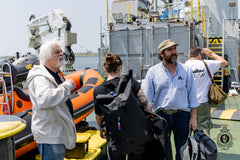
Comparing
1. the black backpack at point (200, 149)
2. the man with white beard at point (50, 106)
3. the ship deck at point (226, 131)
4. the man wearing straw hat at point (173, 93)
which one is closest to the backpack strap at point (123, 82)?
the man with white beard at point (50, 106)

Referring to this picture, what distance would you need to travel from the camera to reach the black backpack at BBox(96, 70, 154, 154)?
6.54 ft

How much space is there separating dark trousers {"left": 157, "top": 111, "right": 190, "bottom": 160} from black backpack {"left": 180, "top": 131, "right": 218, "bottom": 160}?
0.66 ft

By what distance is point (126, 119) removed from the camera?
6.55 feet

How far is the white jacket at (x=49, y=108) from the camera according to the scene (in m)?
1.84

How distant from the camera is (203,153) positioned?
233 cm

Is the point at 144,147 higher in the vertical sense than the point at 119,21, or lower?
lower

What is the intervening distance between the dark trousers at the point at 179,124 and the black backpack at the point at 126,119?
679 millimetres

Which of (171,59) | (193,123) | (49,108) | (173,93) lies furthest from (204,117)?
(49,108)

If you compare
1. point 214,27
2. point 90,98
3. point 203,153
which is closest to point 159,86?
point 203,153

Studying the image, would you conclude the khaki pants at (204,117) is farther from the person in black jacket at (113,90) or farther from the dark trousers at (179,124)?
the person in black jacket at (113,90)

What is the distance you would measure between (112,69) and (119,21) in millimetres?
7540

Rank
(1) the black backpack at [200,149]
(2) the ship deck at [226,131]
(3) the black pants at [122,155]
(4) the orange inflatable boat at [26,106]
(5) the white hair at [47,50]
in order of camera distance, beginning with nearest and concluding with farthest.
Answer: (5) the white hair at [47,50] → (3) the black pants at [122,155] → (1) the black backpack at [200,149] → (4) the orange inflatable boat at [26,106] → (2) the ship deck at [226,131]

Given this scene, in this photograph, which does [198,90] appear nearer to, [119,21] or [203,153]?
[203,153]

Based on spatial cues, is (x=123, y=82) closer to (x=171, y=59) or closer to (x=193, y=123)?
(x=171, y=59)
